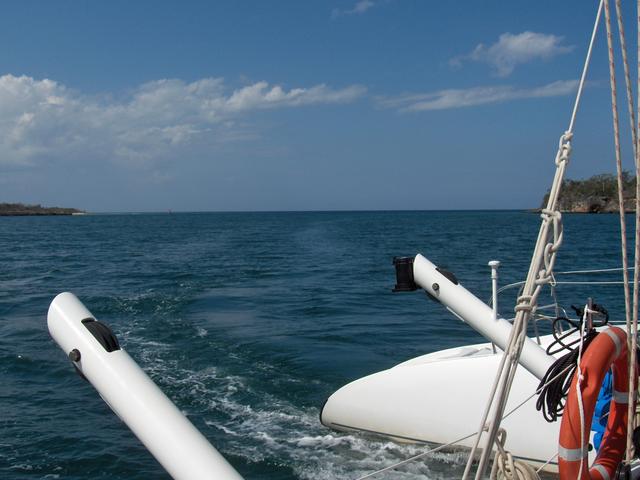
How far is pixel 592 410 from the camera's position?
2752 mm

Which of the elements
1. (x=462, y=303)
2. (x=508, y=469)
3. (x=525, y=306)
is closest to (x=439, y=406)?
(x=462, y=303)

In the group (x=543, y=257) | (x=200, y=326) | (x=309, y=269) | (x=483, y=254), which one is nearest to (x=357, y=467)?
(x=543, y=257)

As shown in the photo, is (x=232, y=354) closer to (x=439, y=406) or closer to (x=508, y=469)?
(x=439, y=406)

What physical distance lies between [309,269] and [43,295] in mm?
9561

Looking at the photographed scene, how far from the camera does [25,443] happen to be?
646 centimetres

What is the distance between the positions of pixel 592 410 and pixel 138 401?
2219mm

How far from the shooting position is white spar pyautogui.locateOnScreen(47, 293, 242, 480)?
2.70 meters

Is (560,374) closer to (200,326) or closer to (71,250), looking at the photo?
(200,326)

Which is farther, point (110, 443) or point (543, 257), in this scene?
point (110, 443)

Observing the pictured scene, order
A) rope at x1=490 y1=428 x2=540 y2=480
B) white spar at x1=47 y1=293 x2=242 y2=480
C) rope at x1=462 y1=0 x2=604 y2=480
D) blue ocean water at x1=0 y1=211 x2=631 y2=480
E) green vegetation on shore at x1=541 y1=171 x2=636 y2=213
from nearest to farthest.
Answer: rope at x1=462 y1=0 x2=604 y2=480
white spar at x1=47 y1=293 x2=242 y2=480
rope at x1=490 y1=428 x2=540 y2=480
blue ocean water at x1=0 y1=211 x2=631 y2=480
green vegetation on shore at x1=541 y1=171 x2=636 y2=213

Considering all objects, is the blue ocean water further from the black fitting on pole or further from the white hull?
the black fitting on pole

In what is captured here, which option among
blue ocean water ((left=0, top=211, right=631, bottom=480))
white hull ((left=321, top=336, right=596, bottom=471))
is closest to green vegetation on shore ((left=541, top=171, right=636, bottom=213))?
blue ocean water ((left=0, top=211, right=631, bottom=480))

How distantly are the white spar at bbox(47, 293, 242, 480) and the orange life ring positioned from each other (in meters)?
1.54

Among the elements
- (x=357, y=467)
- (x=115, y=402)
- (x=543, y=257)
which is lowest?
(x=357, y=467)
